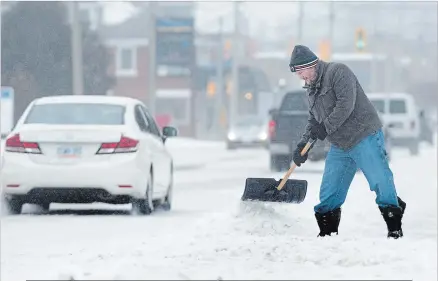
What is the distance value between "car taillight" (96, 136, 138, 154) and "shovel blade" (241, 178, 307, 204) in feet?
14.5

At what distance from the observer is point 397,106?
3309 centimetres

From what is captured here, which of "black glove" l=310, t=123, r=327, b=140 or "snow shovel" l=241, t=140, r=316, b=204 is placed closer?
"black glove" l=310, t=123, r=327, b=140

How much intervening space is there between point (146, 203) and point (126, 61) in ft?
182

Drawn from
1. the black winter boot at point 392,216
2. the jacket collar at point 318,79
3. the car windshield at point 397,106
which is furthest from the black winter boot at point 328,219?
the car windshield at point 397,106

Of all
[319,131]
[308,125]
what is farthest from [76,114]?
[319,131]

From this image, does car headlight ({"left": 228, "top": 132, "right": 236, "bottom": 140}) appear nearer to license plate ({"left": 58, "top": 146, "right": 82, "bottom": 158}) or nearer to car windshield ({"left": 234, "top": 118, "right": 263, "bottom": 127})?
car windshield ({"left": 234, "top": 118, "right": 263, "bottom": 127})

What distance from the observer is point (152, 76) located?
43.8m

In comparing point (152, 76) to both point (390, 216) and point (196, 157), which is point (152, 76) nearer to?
point (196, 157)

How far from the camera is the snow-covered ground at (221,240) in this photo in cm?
505

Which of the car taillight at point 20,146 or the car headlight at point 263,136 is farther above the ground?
the car taillight at point 20,146

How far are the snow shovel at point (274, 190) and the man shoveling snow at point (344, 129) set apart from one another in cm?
69

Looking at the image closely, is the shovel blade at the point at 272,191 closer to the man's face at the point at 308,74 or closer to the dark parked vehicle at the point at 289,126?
the man's face at the point at 308,74

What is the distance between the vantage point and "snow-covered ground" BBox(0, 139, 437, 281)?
199 inches

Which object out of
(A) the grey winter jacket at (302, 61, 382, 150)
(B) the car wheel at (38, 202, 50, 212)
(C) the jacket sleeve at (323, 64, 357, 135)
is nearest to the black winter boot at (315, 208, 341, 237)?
(A) the grey winter jacket at (302, 61, 382, 150)
